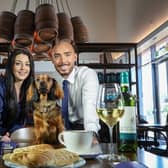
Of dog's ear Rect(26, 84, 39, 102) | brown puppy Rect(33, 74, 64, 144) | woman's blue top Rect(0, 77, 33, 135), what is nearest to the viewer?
brown puppy Rect(33, 74, 64, 144)

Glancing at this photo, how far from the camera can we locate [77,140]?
94 centimetres

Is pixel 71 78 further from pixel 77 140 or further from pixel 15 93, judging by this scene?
pixel 77 140

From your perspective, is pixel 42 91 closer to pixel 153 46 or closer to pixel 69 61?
pixel 69 61

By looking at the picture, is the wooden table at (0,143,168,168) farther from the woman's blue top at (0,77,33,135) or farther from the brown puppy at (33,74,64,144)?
the woman's blue top at (0,77,33,135)

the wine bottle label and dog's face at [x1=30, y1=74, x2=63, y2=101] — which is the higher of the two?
dog's face at [x1=30, y1=74, x2=63, y2=101]

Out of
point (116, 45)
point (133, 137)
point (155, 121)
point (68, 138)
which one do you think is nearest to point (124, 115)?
point (133, 137)

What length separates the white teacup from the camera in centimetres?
93

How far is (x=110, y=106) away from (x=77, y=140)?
0.48 feet

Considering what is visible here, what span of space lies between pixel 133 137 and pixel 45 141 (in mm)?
354

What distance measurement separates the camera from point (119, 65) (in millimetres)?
5246

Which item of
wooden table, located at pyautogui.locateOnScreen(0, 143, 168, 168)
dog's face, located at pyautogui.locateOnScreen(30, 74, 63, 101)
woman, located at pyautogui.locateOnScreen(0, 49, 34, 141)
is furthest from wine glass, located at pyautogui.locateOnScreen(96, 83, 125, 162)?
woman, located at pyautogui.locateOnScreen(0, 49, 34, 141)

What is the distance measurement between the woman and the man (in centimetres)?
24

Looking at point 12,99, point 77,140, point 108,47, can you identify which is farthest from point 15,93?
point 108,47

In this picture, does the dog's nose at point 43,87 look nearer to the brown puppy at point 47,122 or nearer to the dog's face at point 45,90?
the dog's face at point 45,90
